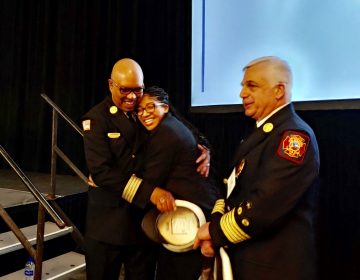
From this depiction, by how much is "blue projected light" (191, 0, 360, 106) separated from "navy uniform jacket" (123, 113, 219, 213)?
3.64 ft

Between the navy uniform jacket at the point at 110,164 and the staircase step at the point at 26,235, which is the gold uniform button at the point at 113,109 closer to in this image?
the navy uniform jacket at the point at 110,164

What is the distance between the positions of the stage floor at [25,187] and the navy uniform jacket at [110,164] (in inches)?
43.2

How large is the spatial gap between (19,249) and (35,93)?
7.83 feet

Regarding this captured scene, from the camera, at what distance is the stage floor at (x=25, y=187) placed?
2.58 meters

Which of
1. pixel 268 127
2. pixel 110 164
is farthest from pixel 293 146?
pixel 110 164

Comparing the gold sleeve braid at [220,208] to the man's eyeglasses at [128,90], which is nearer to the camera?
the gold sleeve braid at [220,208]

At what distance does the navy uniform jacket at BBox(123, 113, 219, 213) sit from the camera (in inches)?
56.7

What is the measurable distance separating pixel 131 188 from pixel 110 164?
16cm

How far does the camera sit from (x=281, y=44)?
2338 millimetres

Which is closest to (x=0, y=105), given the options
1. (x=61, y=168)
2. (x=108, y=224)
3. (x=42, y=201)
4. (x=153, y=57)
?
(x=61, y=168)

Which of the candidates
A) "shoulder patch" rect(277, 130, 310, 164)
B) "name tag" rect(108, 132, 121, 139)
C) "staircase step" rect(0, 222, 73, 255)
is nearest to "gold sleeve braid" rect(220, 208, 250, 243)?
"shoulder patch" rect(277, 130, 310, 164)

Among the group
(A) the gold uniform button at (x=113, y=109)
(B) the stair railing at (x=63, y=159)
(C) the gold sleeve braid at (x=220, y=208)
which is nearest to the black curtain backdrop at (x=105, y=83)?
(B) the stair railing at (x=63, y=159)

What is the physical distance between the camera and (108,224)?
160 cm

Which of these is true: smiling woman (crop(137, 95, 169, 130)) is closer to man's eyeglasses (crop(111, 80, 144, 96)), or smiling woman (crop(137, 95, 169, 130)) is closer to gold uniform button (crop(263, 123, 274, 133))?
man's eyeglasses (crop(111, 80, 144, 96))
